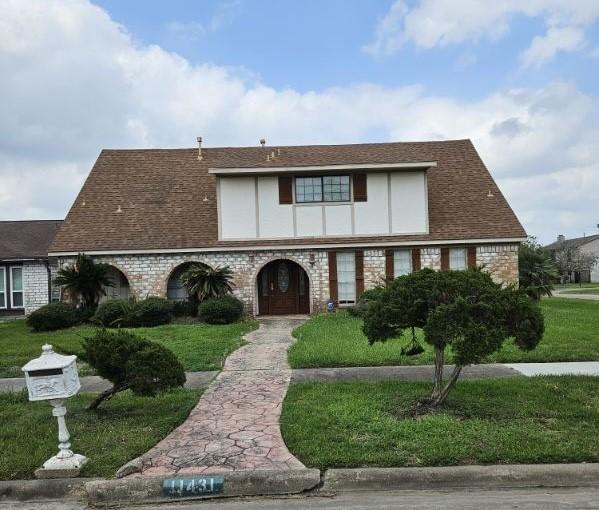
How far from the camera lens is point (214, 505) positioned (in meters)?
4.79

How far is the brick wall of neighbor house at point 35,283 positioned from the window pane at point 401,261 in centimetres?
1590

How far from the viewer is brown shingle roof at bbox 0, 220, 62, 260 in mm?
24309

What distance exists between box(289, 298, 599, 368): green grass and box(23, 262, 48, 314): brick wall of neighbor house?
48.7 ft

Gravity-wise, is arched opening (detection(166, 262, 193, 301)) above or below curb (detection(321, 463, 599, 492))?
above

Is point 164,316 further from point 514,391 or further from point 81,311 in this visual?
point 514,391

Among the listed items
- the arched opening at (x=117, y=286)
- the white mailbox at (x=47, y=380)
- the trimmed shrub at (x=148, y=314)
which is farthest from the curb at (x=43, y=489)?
the arched opening at (x=117, y=286)

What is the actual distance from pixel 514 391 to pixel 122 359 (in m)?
5.52

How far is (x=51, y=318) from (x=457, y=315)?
46.2 ft

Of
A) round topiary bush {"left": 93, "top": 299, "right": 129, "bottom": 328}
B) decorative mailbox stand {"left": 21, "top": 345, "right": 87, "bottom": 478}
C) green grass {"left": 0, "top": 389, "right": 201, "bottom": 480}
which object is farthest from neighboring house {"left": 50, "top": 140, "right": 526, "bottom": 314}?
decorative mailbox stand {"left": 21, "top": 345, "right": 87, "bottom": 478}

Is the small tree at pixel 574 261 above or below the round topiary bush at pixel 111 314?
above

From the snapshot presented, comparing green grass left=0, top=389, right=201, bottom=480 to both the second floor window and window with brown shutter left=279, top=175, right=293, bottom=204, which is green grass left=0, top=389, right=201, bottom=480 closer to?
window with brown shutter left=279, top=175, right=293, bottom=204

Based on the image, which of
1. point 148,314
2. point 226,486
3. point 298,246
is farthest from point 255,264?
point 226,486

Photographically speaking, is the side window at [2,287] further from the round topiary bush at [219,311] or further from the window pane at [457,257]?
the window pane at [457,257]

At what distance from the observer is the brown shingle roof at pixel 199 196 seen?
19203 millimetres
